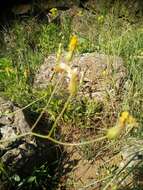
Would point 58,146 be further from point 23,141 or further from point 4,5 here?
point 4,5

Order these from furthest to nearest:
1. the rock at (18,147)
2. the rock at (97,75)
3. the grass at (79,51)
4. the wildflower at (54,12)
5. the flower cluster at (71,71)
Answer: the wildflower at (54,12)
the rock at (97,75)
the grass at (79,51)
the rock at (18,147)
the flower cluster at (71,71)

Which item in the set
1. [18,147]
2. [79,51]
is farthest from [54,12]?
[18,147]

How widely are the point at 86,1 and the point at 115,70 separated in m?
2.18

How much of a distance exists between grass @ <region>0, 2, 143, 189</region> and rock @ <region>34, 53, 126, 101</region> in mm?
71

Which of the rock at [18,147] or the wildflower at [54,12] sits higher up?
the wildflower at [54,12]

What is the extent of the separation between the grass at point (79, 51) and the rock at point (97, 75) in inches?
2.8

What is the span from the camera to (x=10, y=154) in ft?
8.88

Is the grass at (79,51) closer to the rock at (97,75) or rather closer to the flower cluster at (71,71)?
the rock at (97,75)

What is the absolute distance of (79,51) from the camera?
13.7 feet

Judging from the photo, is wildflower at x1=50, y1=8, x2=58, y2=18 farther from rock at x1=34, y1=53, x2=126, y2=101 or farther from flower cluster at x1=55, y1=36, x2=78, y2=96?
flower cluster at x1=55, y1=36, x2=78, y2=96

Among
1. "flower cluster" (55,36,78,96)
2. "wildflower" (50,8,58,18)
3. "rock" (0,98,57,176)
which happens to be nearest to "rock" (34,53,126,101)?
"rock" (0,98,57,176)

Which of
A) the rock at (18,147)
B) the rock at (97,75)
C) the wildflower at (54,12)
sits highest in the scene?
the wildflower at (54,12)

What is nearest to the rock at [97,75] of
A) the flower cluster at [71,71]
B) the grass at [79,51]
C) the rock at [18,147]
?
the grass at [79,51]

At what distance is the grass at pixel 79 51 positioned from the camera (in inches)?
127
